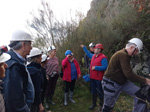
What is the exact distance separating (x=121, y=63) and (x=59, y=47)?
4.02 meters

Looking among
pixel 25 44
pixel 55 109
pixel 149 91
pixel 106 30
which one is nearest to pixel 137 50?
pixel 149 91

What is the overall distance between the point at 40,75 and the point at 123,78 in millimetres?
1770

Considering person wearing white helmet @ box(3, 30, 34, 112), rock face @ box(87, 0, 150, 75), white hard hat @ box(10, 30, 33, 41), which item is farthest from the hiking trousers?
rock face @ box(87, 0, 150, 75)

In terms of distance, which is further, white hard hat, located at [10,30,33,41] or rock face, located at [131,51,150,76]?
rock face, located at [131,51,150,76]

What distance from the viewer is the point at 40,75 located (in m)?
2.44

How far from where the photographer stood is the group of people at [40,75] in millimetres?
1578

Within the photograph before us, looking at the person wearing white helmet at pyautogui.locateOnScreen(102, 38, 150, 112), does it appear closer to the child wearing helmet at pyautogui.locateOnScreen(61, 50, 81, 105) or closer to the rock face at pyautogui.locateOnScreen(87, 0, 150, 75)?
the child wearing helmet at pyautogui.locateOnScreen(61, 50, 81, 105)

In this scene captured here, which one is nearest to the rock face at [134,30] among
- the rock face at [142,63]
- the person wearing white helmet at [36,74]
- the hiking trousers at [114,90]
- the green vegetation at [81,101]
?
the rock face at [142,63]

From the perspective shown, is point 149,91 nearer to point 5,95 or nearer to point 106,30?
point 5,95

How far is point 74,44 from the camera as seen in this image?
232 inches

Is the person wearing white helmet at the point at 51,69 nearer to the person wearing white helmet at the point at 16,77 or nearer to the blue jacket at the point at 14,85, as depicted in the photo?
the person wearing white helmet at the point at 16,77

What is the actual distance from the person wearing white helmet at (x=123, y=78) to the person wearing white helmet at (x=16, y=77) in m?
1.77

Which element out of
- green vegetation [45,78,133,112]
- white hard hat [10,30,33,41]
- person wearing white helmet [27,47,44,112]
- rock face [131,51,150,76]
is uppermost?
white hard hat [10,30,33,41]

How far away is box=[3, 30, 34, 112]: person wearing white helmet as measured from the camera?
156cm
